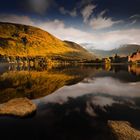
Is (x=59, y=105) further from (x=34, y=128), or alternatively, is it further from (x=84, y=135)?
(x=84, y=135)

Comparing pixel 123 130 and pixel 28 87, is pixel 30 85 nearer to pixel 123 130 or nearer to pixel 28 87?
pixel 28 87

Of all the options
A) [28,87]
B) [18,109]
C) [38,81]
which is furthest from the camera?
[38,81]

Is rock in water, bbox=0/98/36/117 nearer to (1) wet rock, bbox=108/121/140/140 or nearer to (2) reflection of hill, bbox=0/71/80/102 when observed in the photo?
(2) reflection of hill, bbox=0/71/80/102

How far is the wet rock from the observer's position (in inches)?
772

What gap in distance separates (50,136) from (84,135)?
4016 mm

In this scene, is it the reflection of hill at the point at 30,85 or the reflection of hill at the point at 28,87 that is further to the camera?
the reflection of hill at the point at 30,85

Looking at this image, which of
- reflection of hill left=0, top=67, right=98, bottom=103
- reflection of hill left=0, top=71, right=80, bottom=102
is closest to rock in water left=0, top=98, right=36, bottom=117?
reflection of hill left=0, top=67, right=98, bottom=103

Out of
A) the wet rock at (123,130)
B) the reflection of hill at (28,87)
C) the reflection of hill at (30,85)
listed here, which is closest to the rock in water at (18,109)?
the reflection of hill at (30,85)

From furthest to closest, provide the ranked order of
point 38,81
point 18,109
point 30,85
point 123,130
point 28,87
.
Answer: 1. point 38,81
2. point 30,85
3. point 28,87
4. point 18,109
5. point 123,130

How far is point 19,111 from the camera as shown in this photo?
2741cm

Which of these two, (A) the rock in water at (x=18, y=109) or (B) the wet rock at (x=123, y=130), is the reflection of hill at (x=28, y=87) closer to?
(A) the rock in water at (x=18, y=109)

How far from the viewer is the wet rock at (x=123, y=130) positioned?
1960 cm

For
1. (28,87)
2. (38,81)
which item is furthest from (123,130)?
(38,81)

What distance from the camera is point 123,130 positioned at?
21328mm
